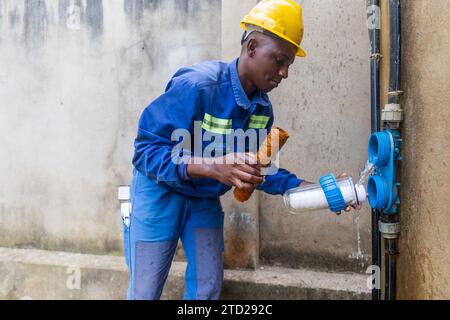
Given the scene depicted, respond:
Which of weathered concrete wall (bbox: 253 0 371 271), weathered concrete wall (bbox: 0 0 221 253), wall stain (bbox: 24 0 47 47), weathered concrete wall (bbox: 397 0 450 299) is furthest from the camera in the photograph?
wall stain (bbox: 24 0 47 47)

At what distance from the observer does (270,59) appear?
2227 millimetres

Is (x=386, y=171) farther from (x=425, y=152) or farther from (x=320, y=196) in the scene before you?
(x=320, y=196)

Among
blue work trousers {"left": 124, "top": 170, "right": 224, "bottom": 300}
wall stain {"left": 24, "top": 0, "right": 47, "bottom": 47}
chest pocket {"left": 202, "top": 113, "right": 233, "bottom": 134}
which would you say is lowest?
blue work trousers {"left": 124, "top": 170, "right": 224, "bottom": 300}

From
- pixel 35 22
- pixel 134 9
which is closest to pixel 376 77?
pixel 134 9

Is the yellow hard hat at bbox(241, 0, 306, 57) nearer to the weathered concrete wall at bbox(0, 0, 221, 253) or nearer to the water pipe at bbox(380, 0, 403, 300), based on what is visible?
the water pipe at bbox(380, 0, 403, 300)

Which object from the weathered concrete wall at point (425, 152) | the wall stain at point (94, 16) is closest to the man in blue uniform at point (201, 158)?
the weathered concrete wall at point (425, 152)

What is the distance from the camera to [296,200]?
2271 millimetres

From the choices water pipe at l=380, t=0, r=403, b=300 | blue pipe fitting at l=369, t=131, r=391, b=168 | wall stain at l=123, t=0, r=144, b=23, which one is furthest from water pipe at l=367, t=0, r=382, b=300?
wall stain at l=123, t=0, r=144, b=23

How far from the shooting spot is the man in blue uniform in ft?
7.04

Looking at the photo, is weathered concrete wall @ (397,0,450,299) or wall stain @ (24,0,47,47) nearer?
weathered concrete wall @ (397,0,450,299)

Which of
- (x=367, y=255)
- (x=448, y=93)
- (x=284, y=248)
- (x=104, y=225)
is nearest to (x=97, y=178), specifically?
(x=104, y=225)

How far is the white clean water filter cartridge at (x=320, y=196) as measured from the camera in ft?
7.13

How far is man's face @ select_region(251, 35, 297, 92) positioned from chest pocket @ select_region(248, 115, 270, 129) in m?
0.23

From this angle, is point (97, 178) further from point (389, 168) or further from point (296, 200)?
point (389, 168)
